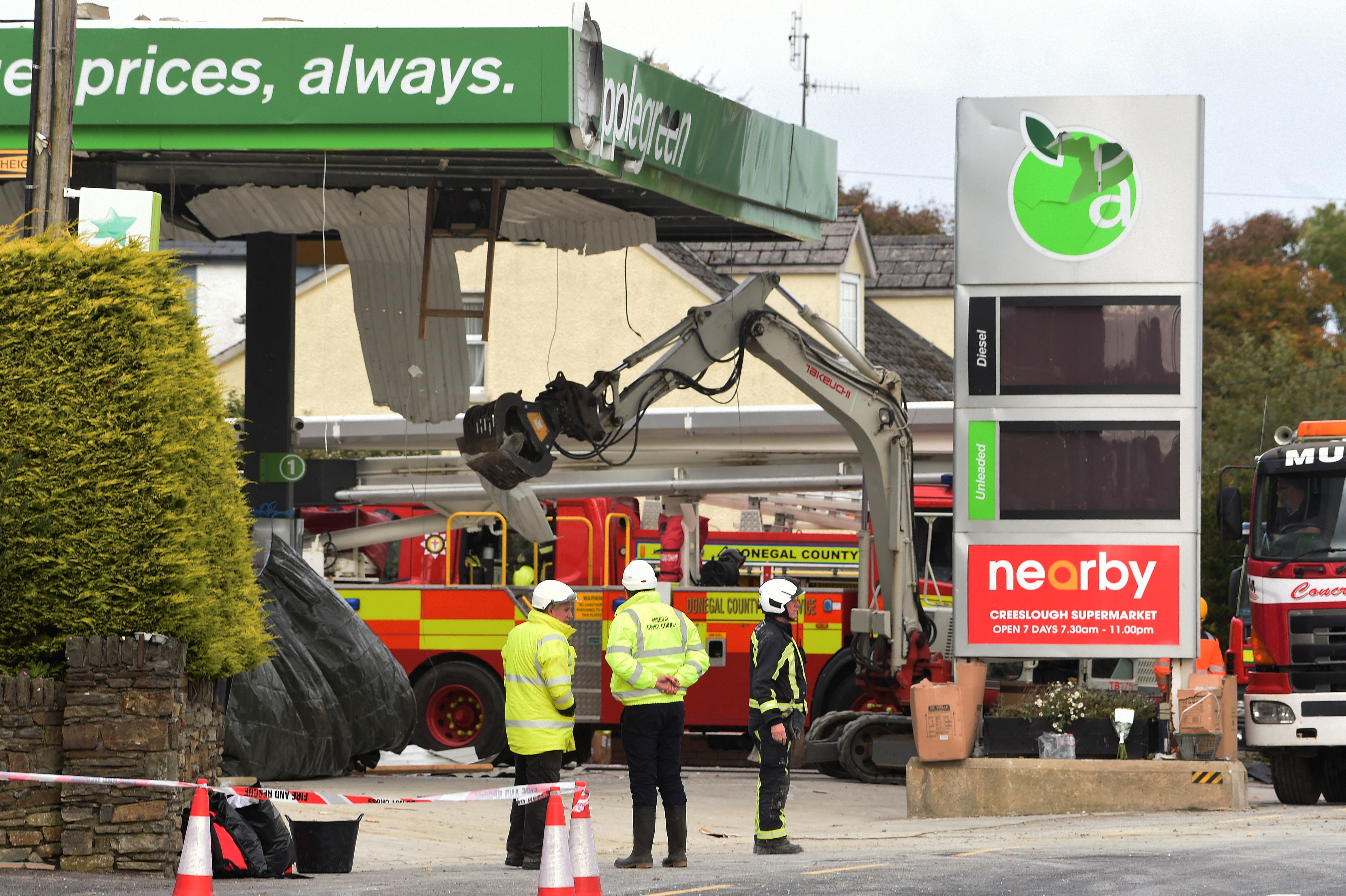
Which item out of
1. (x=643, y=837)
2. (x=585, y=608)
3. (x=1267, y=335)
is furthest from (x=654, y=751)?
(x=1267, y=335)

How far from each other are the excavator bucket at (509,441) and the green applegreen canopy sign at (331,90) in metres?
2.38

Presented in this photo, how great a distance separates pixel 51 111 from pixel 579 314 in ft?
70.5

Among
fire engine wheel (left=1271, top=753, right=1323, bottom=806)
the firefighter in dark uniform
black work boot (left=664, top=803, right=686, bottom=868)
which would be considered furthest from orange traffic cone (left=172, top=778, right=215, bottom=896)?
fire engine wheel (left=1271, top=753, right=1323, bottom=806)

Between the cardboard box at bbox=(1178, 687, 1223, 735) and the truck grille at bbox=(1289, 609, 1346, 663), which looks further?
the truck grille at bbox=(1289, 609, 1346, 663)

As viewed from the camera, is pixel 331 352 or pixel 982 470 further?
pixel 331 352

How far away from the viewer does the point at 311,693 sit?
17.3 meters

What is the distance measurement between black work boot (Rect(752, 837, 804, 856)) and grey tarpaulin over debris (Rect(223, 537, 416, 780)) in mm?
5849

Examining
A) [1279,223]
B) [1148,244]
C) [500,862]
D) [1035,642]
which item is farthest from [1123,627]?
[1279,223]

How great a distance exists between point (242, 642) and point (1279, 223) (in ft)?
182

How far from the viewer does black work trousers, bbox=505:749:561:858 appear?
36.6 ft

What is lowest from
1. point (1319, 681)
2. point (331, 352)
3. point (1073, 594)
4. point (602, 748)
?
point (602, 748)

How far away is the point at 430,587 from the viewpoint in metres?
20.9

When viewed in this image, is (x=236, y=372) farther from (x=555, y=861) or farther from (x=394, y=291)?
(x=555, y=861)

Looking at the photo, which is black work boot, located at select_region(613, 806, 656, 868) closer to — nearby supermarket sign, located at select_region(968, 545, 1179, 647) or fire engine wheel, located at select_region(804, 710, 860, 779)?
nearby supermarket sign, located at select_region(968, 545, 1179, 647)
